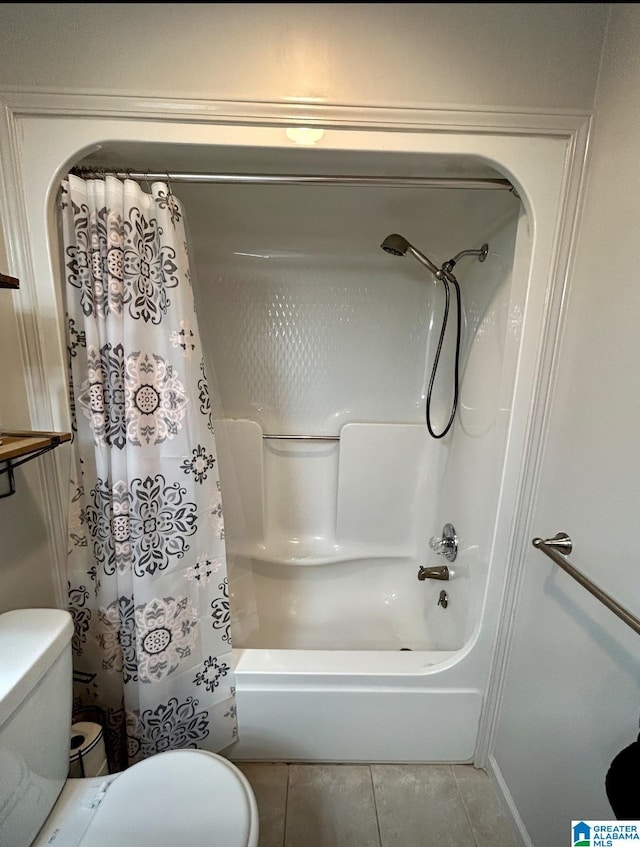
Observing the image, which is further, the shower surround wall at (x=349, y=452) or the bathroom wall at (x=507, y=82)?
the shower surround wall at (x=349, y=452)

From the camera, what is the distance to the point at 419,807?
4.30ft

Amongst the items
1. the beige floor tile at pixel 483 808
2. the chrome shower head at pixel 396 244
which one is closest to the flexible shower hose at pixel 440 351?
the chrome shower head at pixel 396 244

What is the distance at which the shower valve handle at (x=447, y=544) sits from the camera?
162 centimetres

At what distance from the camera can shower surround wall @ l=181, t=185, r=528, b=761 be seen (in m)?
1.36

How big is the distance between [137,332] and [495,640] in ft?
4.77

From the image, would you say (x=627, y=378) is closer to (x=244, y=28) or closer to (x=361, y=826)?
(x=244, y=28)

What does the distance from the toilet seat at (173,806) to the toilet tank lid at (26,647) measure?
1.12 feet

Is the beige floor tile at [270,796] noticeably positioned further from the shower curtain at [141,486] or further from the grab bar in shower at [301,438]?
the grab bar in shower at [301,438]

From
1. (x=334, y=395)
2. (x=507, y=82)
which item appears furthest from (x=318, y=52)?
(x=334, y=395)

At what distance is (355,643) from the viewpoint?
1.85m

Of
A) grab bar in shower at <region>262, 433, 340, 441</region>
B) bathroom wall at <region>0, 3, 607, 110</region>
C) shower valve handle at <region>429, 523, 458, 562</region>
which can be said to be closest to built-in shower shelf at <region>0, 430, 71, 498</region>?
bathroom wall at <region>0, 3, 607, 110</region>

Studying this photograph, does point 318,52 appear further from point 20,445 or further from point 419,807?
point 419,807

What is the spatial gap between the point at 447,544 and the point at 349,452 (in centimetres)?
60

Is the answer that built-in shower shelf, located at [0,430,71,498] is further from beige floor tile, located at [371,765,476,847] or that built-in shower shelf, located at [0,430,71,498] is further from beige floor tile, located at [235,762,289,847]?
beige floor tile, located at [371,765,476,847]
